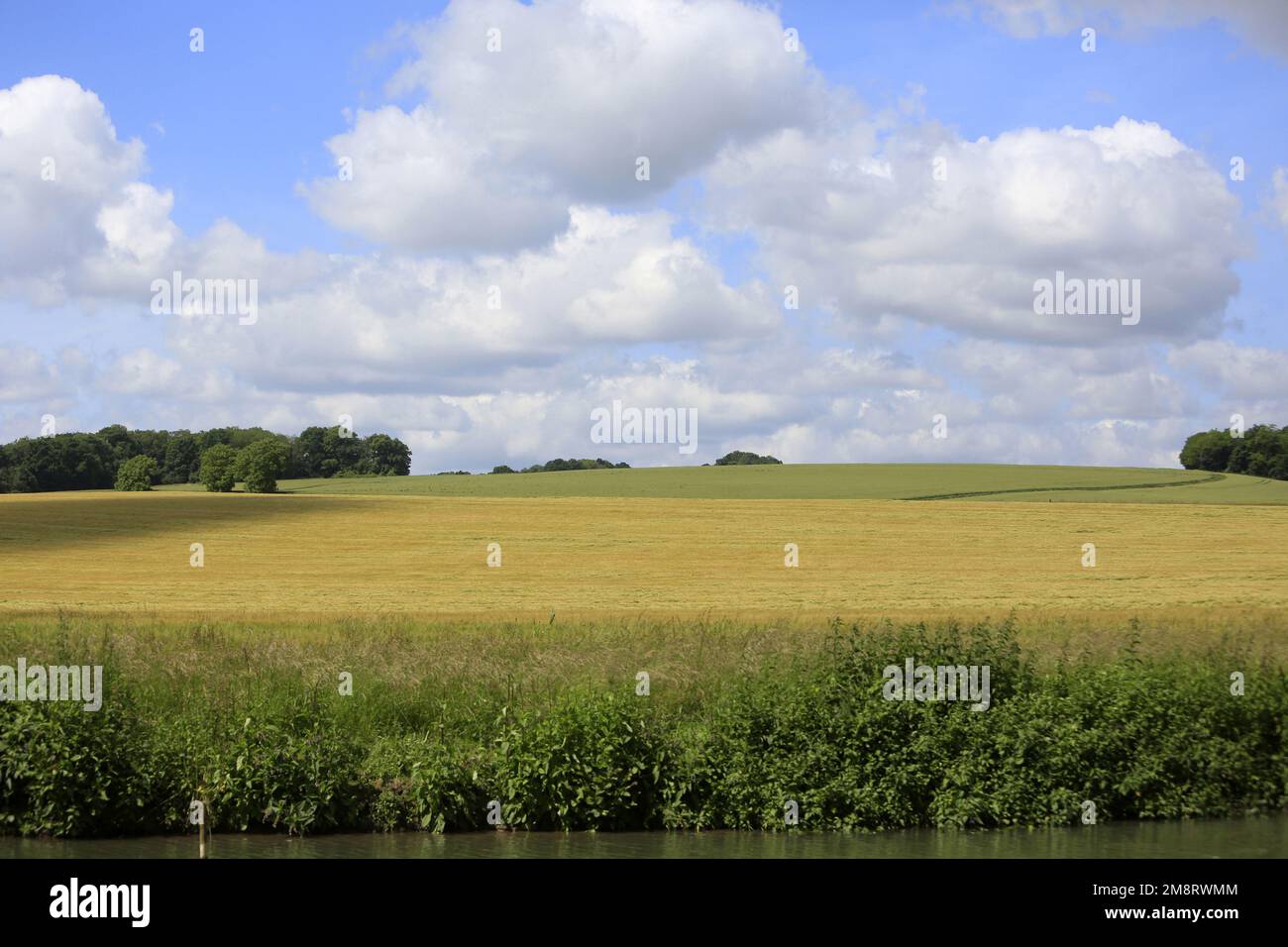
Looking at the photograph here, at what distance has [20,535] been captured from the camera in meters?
55.4

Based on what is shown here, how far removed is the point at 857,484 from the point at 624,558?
41.0m

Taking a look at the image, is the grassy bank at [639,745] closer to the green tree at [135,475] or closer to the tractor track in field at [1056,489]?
the tractor track in field at [1056,489]

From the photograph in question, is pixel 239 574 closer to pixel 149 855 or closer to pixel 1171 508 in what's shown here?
pixel 149 855

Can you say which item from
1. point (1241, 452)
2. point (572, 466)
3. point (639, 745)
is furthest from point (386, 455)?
point (639, 745)

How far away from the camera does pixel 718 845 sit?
583 inches

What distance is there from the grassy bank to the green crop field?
58.1 meters

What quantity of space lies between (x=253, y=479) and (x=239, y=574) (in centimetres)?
3985

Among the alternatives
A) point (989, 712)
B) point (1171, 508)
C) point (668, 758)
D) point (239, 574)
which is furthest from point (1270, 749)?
point (1171, 508)

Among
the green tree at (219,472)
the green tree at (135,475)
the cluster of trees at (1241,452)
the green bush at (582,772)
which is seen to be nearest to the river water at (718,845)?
the green bush at (582,772)

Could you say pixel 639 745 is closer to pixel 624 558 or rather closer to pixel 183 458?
pixel 624 558

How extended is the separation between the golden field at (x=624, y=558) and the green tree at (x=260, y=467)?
9.01 meters

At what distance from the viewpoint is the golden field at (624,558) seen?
36344mm
